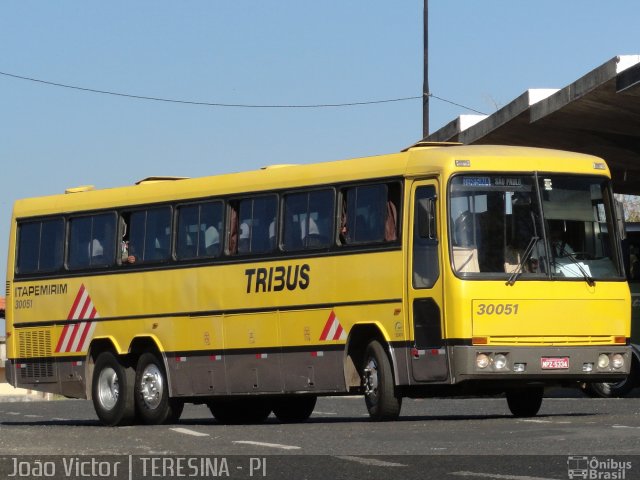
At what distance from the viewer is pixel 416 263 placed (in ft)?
66.7

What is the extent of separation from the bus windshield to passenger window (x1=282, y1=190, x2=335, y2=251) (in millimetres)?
1934

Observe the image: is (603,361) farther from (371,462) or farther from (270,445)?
(371,462)

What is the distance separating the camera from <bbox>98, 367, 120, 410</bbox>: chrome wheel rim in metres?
23.9

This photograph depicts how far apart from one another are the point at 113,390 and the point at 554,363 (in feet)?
21.6

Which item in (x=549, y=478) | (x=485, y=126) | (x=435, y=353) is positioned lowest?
(x=549, y=478)

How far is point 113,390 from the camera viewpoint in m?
24.0

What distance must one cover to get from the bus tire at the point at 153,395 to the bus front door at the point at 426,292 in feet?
14.5

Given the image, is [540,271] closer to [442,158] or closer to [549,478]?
[442,158]

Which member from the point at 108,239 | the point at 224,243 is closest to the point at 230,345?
the point at 224,243

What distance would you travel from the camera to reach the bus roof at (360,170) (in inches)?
805

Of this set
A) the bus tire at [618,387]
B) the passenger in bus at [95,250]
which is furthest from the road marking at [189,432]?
the bus tire at [618,387]

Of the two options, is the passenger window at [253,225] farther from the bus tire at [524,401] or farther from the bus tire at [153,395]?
the bus tire at [524,401]

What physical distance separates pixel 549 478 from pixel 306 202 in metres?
10.1

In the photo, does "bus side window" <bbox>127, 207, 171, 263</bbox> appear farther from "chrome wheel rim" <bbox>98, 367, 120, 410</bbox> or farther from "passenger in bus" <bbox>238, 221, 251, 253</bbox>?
"chrome wheel rim" <bbox>98, 367, 120, 410</bbox>
